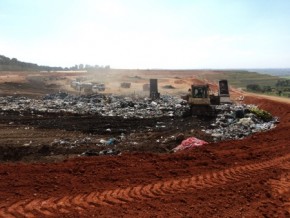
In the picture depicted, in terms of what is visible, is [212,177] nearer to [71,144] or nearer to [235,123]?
[71,144]

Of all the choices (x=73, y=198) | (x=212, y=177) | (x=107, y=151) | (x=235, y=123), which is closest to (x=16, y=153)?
(x=107, y=151)

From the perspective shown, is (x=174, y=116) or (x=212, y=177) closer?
(x=212, y=177)

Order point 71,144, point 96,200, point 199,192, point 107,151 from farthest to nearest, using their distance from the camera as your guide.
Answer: point 71,144, point 107,151, point 199,192, point 96,200

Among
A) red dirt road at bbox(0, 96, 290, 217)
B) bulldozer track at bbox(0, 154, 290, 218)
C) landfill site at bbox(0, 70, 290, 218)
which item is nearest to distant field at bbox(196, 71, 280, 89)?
landfill site at bbox(0, 70, 290, 218)

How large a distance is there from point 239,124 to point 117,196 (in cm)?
1082

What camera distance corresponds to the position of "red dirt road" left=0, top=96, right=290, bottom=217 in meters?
6.55

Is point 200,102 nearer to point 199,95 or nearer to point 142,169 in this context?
point 199,95

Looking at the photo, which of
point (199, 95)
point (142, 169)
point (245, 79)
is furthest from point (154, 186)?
point (245, 79)

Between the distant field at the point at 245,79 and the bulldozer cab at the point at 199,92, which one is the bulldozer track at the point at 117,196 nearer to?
the bulldozer cab at the point at 199,92

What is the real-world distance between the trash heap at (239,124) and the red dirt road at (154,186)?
3.83 m

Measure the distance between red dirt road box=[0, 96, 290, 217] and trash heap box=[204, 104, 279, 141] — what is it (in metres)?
3.83

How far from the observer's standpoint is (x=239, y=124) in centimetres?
1677

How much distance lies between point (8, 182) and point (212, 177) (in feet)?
15.0

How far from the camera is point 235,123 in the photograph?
1728 centimetres
